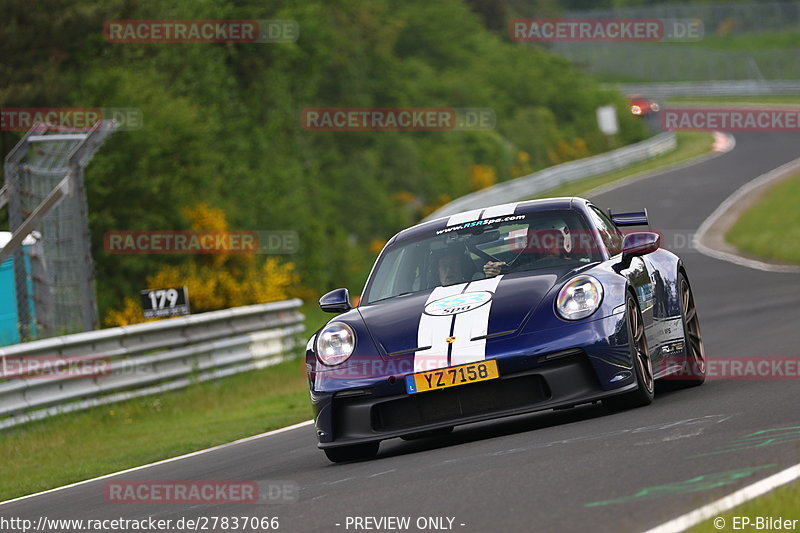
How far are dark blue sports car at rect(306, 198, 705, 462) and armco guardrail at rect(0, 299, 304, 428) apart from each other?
5051 millimetres

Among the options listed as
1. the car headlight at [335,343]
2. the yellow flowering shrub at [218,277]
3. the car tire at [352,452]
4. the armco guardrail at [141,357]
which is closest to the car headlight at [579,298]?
the car headlight at [335,343]

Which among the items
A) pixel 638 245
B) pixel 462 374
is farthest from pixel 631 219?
pixel 462 374

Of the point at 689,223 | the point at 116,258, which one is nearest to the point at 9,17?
the point at 116,258

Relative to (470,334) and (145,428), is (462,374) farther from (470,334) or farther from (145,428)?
(145,428)

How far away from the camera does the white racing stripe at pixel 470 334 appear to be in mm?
7945

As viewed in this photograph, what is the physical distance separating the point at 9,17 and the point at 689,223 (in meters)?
17.7

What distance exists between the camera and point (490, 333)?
26.4ft

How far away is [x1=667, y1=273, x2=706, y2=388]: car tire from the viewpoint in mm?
10039

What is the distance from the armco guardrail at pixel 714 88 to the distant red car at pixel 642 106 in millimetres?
7580

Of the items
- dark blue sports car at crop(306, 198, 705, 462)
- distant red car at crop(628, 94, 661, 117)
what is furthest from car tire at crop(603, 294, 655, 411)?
distant red car at crop(628, 94, 661, 117)

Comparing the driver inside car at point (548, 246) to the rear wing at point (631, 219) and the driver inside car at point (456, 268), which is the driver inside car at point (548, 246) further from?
the rear wing at point (631, 219)

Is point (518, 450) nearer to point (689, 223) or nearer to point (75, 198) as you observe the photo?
point (75, 198)

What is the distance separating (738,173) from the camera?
4884 cm

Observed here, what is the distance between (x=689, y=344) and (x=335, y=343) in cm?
282
